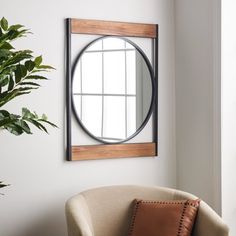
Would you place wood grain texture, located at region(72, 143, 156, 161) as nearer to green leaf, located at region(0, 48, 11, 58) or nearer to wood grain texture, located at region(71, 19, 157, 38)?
wood grain texture, located at region(71, 19, 157, 38)

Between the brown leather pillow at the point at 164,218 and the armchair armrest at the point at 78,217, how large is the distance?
0.96 feet

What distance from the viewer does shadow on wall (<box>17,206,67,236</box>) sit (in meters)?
3.11

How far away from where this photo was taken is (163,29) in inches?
138

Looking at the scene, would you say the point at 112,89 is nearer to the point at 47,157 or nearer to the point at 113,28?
the point at 113,28

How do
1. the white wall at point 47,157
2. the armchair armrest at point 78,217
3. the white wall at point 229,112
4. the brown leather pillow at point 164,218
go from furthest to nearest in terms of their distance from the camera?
1. the white wall at point 229,112
2. the white wall at point 47,157
3. the brown leather pillow at point 164,218
4. the armchair armrest at point 78,217

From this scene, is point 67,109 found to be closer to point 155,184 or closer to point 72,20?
point 72,20

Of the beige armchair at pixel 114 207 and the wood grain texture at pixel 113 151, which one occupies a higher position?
the wood grain texture at pixel 113 151

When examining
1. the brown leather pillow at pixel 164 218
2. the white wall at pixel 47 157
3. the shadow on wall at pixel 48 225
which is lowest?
the shadow on wall at pixel 48 225

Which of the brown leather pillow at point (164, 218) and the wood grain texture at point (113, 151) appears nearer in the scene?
the brown leather pillow at point (164, 218)

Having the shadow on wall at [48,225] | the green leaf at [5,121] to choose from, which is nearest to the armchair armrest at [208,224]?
the shadow on wall at [48,225]

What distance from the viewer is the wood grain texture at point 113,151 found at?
321cm

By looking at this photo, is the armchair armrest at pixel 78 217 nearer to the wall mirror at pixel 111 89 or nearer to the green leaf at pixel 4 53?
the wall mirror at pixel 111 89

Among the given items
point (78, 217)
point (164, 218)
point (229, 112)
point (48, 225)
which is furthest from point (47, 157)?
point (229, 112)

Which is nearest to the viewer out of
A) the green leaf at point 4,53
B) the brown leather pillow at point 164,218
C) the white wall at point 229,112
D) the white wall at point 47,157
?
the green leaf at point 4,53
